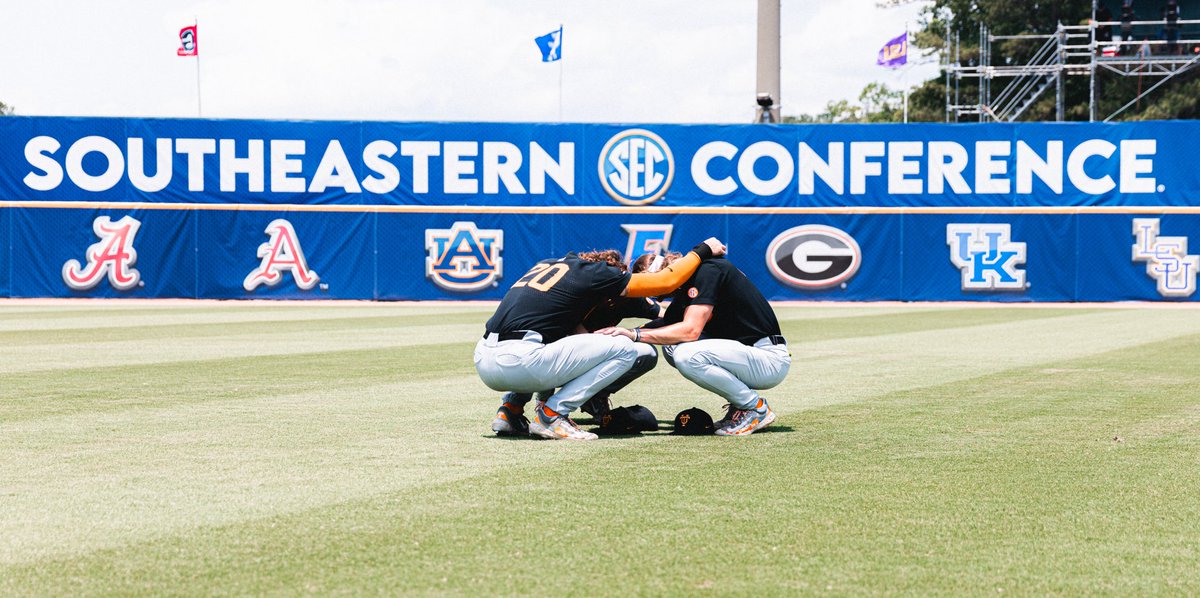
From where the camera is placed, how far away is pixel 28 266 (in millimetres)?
28391

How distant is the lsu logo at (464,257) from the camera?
95.0ft

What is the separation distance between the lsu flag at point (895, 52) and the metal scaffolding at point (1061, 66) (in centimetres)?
235

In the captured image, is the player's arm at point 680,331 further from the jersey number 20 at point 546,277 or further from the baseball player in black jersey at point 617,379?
the jersey number 20 at point 546,277

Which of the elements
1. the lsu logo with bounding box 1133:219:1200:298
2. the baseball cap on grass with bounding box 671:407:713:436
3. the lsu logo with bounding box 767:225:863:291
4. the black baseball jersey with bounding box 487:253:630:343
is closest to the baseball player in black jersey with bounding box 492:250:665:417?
the black baseball jersey with bounding box 487:253:630:343

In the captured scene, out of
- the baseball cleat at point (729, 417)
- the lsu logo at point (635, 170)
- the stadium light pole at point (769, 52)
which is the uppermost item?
the stadium light pole at point (769, 52)

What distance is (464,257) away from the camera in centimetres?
2903

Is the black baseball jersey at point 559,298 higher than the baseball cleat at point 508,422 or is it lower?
higher

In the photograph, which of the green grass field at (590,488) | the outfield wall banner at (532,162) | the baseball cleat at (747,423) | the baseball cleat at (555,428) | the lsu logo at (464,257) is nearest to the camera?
the green grass field at (590,488)

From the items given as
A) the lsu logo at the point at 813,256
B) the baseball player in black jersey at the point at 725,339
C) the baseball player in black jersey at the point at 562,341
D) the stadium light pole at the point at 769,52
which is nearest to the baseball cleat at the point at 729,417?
the baseball player in black jersey at the point at 725,339

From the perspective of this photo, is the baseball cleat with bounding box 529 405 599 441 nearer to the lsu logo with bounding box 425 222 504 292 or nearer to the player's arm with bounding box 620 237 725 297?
the player's arm with bounding box 620 237 725 297

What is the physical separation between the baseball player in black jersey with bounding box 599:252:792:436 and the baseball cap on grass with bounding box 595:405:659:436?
0.42m

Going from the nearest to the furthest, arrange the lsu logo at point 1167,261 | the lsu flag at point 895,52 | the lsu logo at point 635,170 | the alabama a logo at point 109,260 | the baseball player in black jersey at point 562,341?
the baseball player in black jersey at point 562,341, the lsu logo at point 1167,261, the alabama a logo at point 109,260, the lsu logo at point 635,170, the lsu flag at point 895,52

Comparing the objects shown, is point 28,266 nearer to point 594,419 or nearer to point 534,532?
point 594,419

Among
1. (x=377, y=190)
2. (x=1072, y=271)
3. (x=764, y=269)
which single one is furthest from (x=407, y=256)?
(x=1072, y=271)
